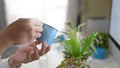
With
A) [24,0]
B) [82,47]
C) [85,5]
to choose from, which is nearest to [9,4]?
[24,0]

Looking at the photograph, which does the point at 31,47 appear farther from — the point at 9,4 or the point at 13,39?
the point at 9,4

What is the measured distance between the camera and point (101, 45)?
1.22 m

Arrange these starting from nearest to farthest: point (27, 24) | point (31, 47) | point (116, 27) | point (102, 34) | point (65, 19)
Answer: point (27, 24), point (31, 47), point (116, 27), point (102, 34), point (65, 19)

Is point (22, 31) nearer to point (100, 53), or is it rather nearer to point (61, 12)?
point (100, 53)

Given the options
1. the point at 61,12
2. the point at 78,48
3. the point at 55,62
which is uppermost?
the point at 61,12

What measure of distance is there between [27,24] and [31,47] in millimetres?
179

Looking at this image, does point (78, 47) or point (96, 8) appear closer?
point (78, 47)

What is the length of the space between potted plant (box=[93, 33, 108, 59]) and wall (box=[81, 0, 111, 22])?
18 centimetres

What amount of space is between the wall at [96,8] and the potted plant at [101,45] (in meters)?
0.18

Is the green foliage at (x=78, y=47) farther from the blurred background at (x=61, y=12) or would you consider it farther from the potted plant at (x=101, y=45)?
the blurred background at (x=61, y=12)

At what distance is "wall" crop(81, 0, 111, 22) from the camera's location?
4.44 feet

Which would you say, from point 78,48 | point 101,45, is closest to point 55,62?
point 78,48

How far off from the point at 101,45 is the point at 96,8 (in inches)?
11.9

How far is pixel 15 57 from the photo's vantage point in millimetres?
837
